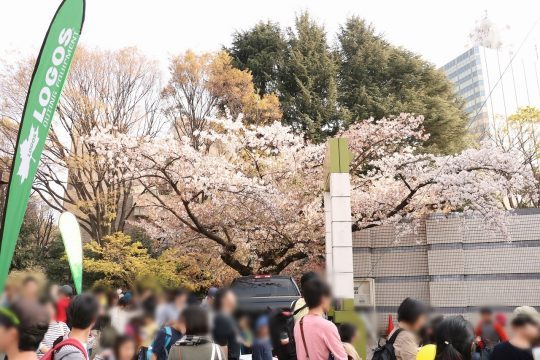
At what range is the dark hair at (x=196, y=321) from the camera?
11.1 ft

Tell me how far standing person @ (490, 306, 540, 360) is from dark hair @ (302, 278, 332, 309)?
1125 millimetres

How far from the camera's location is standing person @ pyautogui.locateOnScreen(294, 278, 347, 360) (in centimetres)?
363

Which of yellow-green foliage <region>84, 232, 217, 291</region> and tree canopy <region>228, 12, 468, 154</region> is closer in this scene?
yellow-green foliage <region>84, 232, 217, 291</region>

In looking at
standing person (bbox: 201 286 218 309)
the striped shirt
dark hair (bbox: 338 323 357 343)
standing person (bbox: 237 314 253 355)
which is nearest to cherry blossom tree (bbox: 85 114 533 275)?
the striped shirt

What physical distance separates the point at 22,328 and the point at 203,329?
44.9 inches

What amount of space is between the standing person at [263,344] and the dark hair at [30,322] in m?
2.45

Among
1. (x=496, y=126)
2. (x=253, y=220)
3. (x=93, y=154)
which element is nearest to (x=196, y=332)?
(x=253, y=220)

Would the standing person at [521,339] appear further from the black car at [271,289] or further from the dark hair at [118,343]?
the black car at [271,289]

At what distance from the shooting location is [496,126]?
26812 mm

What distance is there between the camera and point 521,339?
3.02 meters

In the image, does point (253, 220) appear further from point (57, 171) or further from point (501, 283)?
point (57, 171)

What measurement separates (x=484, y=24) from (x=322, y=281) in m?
32.1

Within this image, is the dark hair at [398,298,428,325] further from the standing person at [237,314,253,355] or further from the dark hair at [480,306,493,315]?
the standing person at [237,314,253,355]

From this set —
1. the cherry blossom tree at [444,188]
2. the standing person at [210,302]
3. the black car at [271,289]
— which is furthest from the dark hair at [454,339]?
the cherry blossom tree at [444,188]
